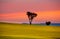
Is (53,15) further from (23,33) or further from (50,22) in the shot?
(23,33)

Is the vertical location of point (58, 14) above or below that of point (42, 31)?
above

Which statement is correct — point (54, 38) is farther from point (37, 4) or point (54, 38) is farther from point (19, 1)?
point (19, 1)

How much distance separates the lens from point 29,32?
3.76 m

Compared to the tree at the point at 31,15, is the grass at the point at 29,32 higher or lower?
lower

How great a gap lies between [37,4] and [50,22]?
46 centimetres

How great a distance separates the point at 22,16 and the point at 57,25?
75cm

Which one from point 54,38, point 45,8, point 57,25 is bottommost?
point 54,38

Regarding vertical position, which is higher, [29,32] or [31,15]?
[31,15]

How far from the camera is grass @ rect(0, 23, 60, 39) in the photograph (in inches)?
147

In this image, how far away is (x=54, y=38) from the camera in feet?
12.1

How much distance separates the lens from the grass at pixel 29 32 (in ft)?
12.2

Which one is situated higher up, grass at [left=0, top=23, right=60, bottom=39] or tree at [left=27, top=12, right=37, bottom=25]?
tree at [left=27, top=12, right=37, bottom=25]

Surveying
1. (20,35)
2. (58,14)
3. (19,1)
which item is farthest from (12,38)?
(58,14)

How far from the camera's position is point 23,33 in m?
3.76
